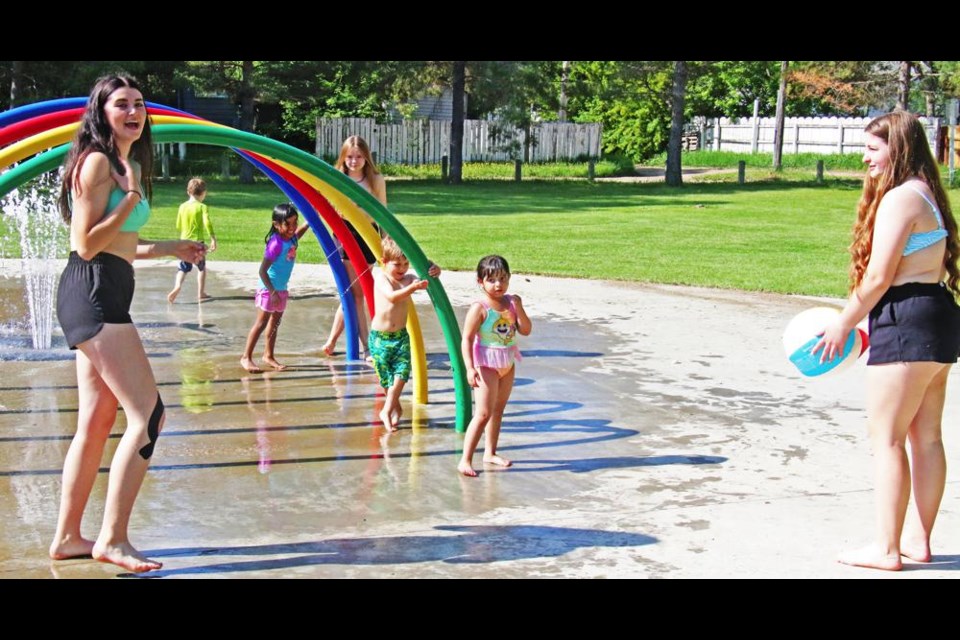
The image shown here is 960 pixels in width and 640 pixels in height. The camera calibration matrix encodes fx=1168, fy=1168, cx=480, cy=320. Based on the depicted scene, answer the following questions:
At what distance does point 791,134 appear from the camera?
44781mm

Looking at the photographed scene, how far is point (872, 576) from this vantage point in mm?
4723

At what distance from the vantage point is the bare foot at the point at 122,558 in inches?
183

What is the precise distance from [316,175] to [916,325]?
3.57 metres

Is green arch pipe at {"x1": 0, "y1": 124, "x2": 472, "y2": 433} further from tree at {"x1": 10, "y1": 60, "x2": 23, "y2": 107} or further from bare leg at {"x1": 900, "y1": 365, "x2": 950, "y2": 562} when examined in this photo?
tree at {"x1": 10, "y1": 60, "x2": 23, "y2": 107}

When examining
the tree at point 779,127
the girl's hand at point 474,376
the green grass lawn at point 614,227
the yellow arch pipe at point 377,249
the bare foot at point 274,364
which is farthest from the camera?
the tree at point 779,127

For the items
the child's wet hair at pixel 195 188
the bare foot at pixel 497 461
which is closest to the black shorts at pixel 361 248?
the child's wet hair at pixel 195 188

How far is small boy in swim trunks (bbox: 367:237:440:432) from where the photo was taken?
725 centimetres

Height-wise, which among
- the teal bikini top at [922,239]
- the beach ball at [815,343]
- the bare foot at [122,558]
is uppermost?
the teal bikini top at [922,239]

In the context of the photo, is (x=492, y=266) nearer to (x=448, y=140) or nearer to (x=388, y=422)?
(x=388, y=422)

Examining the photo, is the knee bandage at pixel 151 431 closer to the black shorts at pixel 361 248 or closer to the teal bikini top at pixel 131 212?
the teal bikini top at pixel 131 212

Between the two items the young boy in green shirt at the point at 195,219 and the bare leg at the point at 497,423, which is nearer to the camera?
the bare leg at the point at 497,423

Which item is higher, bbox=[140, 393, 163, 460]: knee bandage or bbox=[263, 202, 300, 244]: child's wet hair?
bbox=[263, 202, 300, 244]: child's wet hair

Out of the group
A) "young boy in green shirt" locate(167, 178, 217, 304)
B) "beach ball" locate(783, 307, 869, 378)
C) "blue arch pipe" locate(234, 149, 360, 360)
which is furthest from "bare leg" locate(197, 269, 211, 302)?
"beach ball" locate(783, 307, 869, 378)

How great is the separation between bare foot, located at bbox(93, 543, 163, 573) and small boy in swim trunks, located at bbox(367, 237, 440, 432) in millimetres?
2637
